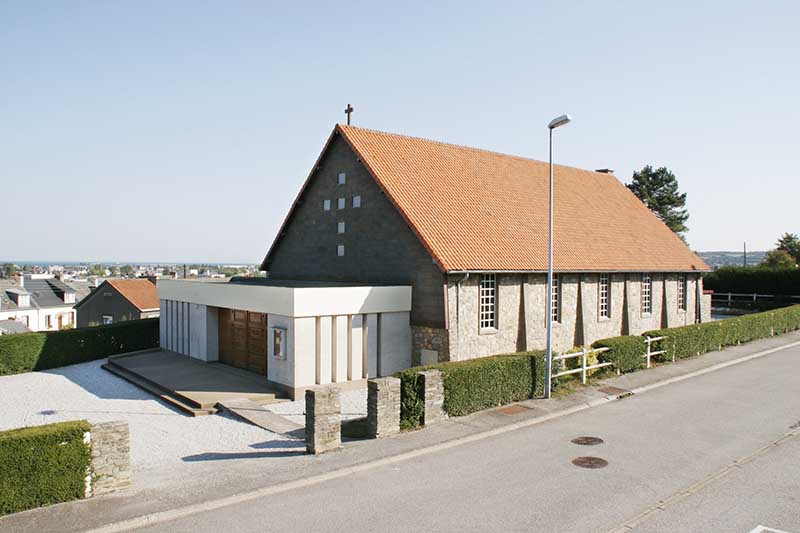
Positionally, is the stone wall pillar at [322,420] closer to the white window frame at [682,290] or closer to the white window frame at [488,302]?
the white window frame at [488,302]

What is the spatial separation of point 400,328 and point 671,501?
1367 centimetres

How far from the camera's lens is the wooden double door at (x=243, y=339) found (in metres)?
24.3

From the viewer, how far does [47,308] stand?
88.1 meters

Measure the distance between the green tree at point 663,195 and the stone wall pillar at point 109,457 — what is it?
69.8 metres

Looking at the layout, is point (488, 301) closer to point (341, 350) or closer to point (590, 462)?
point (341, 350)

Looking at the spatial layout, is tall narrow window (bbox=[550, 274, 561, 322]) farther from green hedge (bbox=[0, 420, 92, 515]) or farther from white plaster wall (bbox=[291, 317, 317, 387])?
green hedge (bbox=[0, 420, 92, 515])

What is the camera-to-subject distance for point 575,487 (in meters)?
12.1

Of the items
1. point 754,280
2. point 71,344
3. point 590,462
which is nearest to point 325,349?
point 590,462

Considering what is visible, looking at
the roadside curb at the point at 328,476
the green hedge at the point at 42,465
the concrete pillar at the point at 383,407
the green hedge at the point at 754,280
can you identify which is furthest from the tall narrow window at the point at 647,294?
the green hedge at the point at 42,465

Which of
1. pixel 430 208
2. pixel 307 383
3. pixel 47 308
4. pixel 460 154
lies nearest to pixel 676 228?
pixel 460 154

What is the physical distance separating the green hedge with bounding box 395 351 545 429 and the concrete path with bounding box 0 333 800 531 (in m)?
0.51

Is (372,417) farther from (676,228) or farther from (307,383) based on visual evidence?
(676,228)

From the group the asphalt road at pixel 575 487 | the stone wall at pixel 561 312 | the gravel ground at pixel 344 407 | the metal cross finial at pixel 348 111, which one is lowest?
the gravel ground at pixel 344 407

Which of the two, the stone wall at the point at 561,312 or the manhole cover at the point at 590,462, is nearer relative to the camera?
the manhole cover at the point at 590,462
